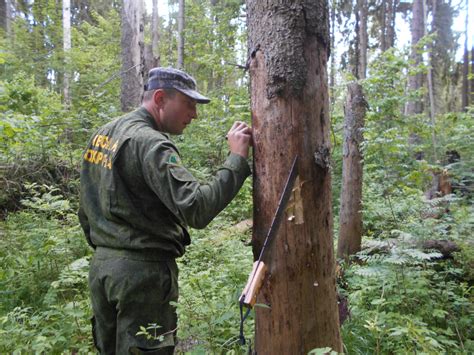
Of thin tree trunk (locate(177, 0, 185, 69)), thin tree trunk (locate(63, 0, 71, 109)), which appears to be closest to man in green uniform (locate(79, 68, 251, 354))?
thin tree trunk (locate(177, 0, 185, 69))

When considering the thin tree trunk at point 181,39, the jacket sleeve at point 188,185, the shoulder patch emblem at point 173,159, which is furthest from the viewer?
the thin tree trunk at point 181,39

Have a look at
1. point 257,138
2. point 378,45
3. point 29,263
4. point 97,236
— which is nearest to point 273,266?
point 257,138

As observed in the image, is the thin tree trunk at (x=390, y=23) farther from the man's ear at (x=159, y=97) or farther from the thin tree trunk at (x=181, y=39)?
the man's ear at (x=159, y=97)

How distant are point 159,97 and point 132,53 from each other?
6576 millimetres

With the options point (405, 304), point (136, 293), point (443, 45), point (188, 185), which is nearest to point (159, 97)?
point (188, 185)

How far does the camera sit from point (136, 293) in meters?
2.32

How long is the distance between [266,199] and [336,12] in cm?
2419

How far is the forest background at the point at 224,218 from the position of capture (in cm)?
309

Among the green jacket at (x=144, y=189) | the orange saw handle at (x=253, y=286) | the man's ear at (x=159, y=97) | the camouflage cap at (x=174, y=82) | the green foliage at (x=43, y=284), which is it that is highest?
the camouflage cap at (x=174, y=82)

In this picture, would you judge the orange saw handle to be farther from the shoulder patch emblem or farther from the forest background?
the shoulder patch emblem

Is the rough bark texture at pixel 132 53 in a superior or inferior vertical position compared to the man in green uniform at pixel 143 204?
superior

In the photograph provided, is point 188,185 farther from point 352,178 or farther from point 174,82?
point 352,178

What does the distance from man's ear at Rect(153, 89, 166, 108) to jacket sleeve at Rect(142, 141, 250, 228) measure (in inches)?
19.1

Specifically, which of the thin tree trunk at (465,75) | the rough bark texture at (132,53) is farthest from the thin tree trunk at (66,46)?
the thin tree trunk at (465,75)
